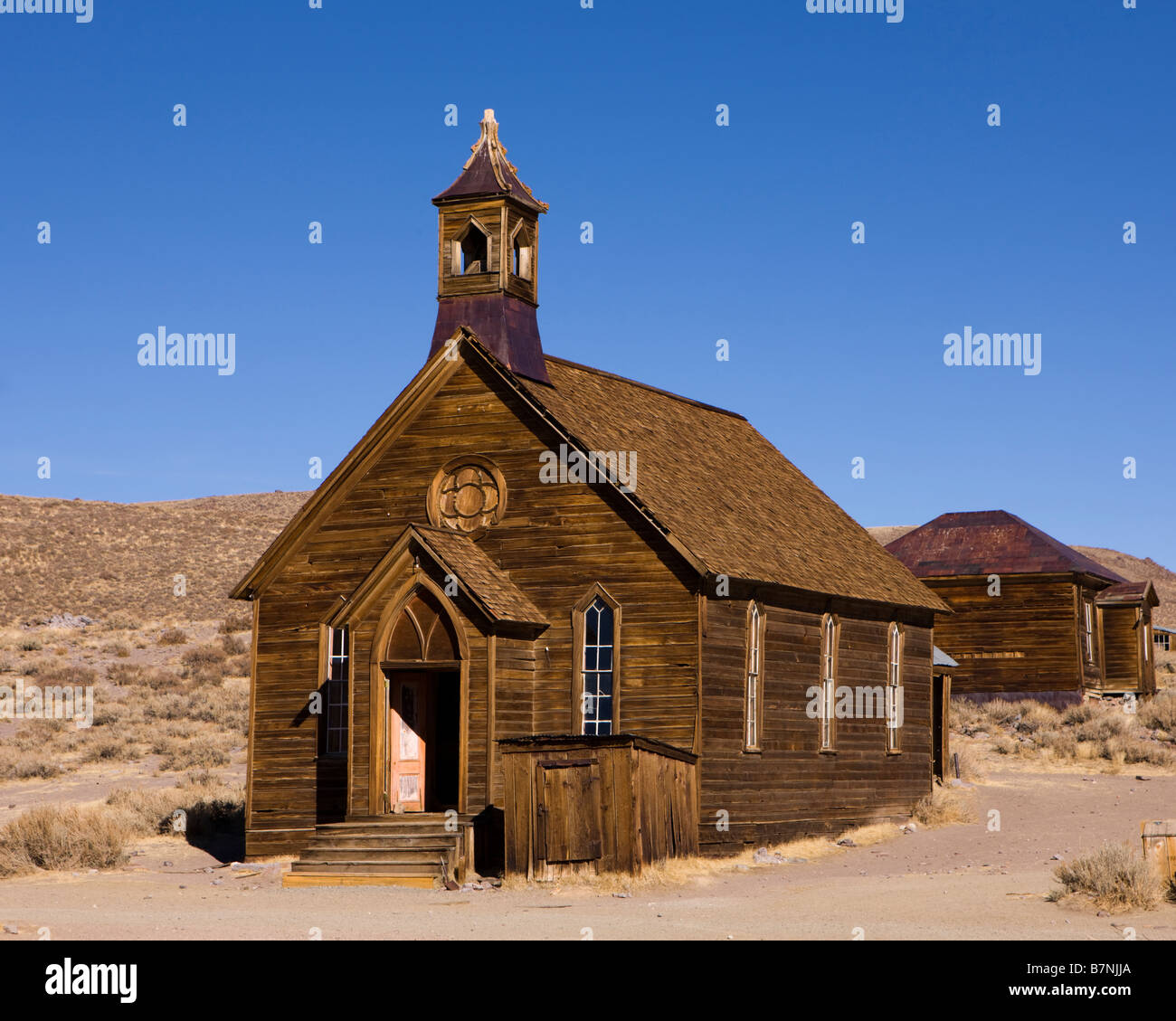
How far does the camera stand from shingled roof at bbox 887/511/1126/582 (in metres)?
45.4

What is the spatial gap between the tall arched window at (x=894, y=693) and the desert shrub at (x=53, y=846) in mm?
12774

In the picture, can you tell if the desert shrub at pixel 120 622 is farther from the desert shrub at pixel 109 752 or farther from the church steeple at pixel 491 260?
the church steeple at pixel 491 260

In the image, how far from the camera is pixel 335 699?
2372cm

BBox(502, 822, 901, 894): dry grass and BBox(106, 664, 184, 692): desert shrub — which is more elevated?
BBox(106, 664, 184, 692): desert shrub

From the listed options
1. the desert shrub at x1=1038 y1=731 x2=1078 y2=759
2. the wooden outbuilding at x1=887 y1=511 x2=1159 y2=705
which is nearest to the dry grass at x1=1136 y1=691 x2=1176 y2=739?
the wooden outbuilding at x1=887 y1=511 x2=1159 y2=705

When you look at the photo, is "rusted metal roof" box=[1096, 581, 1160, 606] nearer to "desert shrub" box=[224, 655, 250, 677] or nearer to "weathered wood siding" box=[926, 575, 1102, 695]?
"weathered wood siding" box=[926, 575, 1102, 695]

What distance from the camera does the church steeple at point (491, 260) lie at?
957 inches

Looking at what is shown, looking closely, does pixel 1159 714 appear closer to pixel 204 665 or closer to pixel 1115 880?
pixel 1115 880

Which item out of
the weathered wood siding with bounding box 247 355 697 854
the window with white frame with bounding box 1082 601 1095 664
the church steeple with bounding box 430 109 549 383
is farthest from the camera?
the window with white frame with bounding box 1082 601 1095 664

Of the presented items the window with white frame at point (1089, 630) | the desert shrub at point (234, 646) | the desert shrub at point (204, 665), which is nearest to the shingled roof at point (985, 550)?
the window with white frame at point (1089, 630)

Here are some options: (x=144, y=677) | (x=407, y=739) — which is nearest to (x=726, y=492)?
(x=407, y=739)

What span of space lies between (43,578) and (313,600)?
172 feet

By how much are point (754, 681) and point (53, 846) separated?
1009cm

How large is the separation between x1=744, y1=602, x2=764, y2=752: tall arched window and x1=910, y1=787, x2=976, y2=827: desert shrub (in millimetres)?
5835
